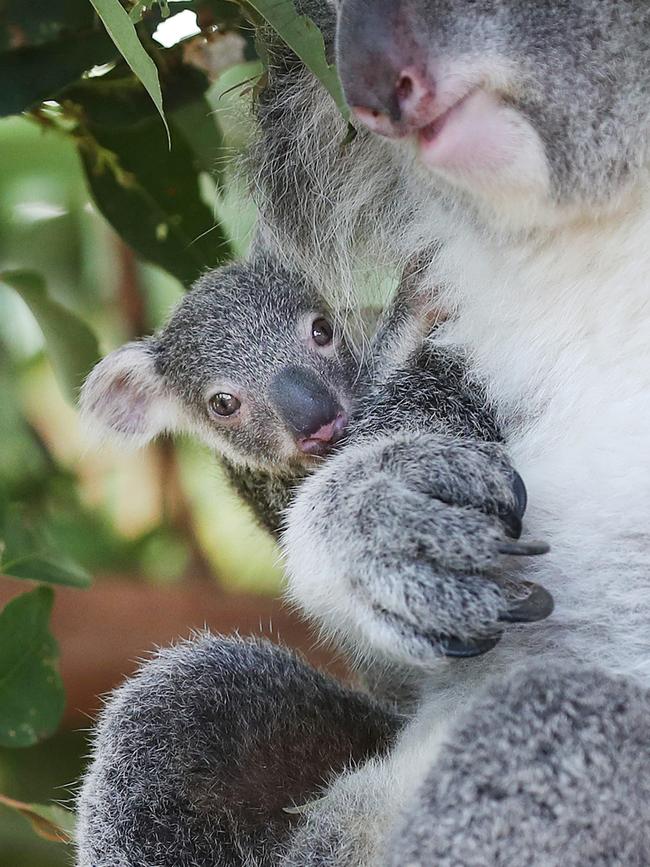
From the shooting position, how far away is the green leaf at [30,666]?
6.97ft

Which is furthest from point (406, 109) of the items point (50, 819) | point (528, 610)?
point (50, 819)

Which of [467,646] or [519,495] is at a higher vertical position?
[519,495]

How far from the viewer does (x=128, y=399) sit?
252 centimetres

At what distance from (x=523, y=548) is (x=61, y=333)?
1326mm

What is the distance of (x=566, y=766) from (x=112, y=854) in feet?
2.69

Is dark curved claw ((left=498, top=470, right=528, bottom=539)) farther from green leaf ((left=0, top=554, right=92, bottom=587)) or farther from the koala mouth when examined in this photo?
green leaf ((left=0, top=554, right=92, bottom=587))

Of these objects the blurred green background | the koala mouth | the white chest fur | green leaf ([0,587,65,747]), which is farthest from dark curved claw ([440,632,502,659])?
green leaf ([0,587,65,747])

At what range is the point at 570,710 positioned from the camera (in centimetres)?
140

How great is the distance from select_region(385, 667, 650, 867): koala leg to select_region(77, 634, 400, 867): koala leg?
22.3 inches

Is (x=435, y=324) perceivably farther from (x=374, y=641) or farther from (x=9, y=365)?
(x=9, y=365)

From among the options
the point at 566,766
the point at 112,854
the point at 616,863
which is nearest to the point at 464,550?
the point at 566,766

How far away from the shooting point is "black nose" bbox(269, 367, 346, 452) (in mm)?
2094

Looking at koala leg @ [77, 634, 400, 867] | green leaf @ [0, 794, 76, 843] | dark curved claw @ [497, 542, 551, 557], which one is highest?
dark curved claw @ [497, 542, 551, 557]

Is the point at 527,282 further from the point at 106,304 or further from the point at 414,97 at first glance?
the point at 106,304
